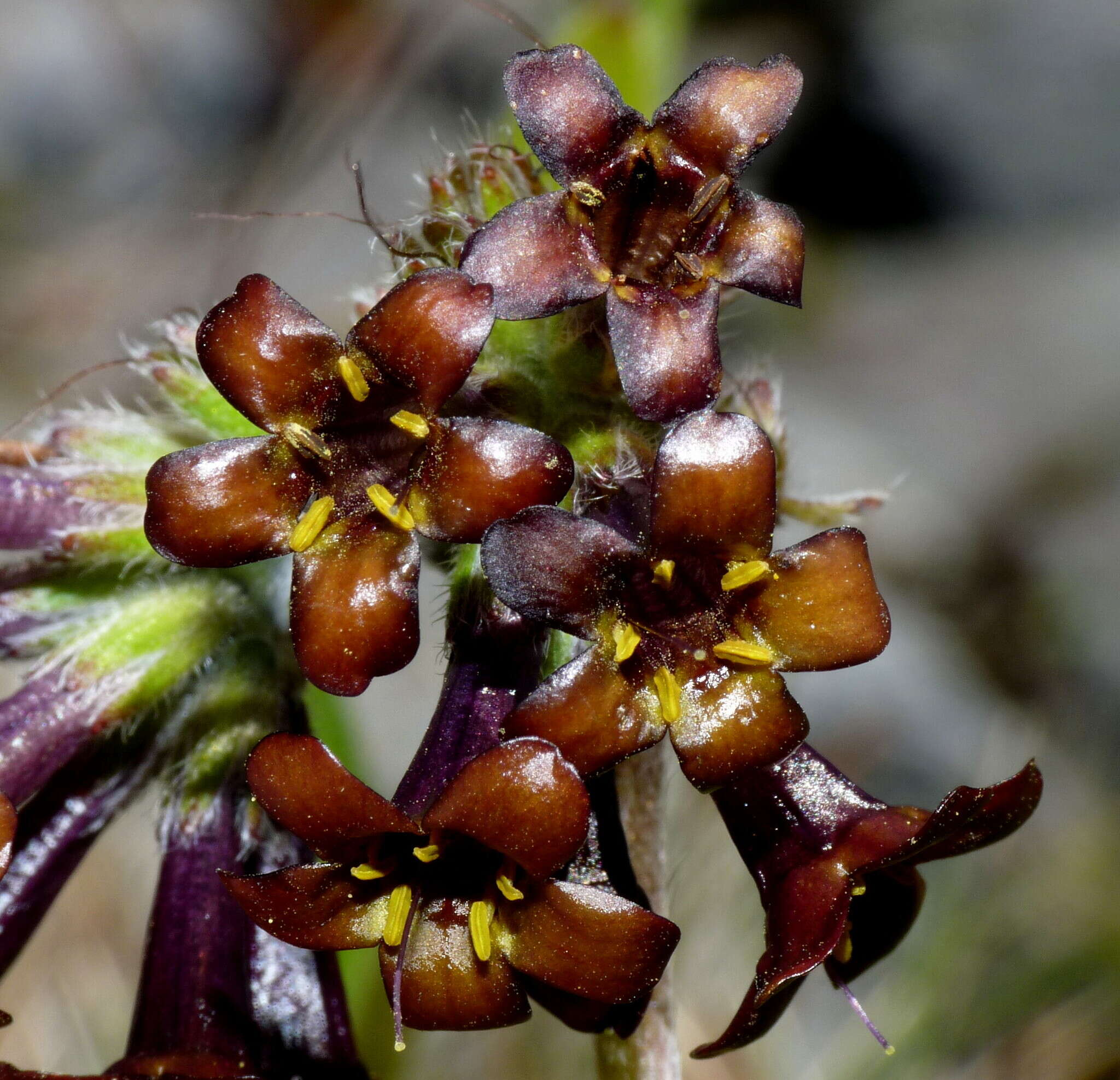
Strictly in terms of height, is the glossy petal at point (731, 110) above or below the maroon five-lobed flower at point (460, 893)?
above

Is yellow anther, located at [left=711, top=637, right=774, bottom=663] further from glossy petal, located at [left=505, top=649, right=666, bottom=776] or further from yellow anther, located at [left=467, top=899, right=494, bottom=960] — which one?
yellow anther, located at [left=467, top=899, right=494, bottom=960]

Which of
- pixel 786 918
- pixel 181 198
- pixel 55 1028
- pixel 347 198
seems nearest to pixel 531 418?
pixel 786 918

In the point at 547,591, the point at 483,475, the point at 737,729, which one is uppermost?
the point at 483,475

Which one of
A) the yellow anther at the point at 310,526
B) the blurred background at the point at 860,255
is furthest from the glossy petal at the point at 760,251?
the blurred background at the point at 860,255

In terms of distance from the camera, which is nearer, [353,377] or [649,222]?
[353,377]

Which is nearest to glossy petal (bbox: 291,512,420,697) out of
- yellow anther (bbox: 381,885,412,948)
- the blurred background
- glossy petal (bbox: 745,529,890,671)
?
yellow anther (bbox: 381,885,412,948)

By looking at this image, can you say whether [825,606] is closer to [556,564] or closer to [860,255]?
[556,564]

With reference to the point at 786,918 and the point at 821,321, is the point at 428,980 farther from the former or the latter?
the point at 821,321

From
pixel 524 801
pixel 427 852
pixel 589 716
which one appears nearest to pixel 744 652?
pixel 589 716

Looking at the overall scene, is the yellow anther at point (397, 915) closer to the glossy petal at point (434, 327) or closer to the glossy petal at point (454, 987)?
the glossy petal at point (454, 987)
